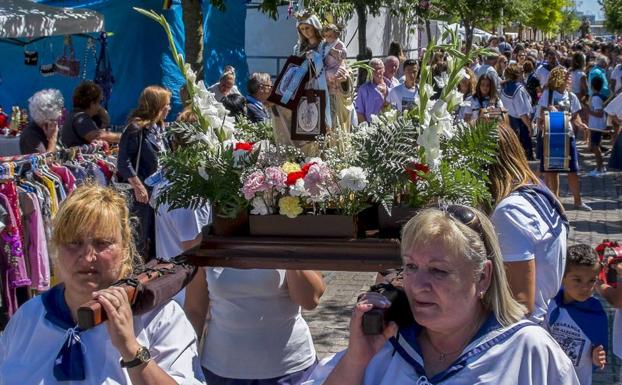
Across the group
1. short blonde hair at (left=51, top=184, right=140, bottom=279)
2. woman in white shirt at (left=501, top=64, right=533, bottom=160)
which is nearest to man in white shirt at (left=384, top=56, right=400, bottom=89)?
woman in white shirt at (left=501, top=64, right=533, bottom=160)

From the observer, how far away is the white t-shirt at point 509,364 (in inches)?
100

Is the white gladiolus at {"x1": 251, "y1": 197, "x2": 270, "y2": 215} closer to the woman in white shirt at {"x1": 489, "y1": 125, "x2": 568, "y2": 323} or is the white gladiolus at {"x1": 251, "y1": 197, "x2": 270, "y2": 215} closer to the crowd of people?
the crowd of people

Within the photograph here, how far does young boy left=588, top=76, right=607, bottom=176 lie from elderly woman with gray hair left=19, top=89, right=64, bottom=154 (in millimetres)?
10268

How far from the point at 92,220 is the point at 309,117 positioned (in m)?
1.25

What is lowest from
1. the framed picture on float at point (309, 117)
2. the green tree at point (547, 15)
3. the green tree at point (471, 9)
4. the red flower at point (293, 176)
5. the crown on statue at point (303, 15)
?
the red flower at point (293, 176)

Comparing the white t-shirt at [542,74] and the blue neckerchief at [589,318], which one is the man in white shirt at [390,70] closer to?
the white t-shirt at [542,74]

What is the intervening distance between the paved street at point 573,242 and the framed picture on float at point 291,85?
3248 millimetres

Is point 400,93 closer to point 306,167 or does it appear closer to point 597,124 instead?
point 597,124

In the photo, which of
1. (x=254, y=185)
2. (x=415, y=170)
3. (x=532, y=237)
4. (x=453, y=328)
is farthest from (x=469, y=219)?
(x=532, y=237)

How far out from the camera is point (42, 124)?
868cm

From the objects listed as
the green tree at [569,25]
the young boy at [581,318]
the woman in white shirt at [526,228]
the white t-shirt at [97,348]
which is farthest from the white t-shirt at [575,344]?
the green tree at [569,25]

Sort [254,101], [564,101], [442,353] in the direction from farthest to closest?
[564,101]
[254,101]
[442,353]

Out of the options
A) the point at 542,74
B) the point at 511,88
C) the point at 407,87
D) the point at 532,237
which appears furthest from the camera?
the point at 542,74

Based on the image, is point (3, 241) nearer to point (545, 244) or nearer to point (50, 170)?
point (50, 170)
